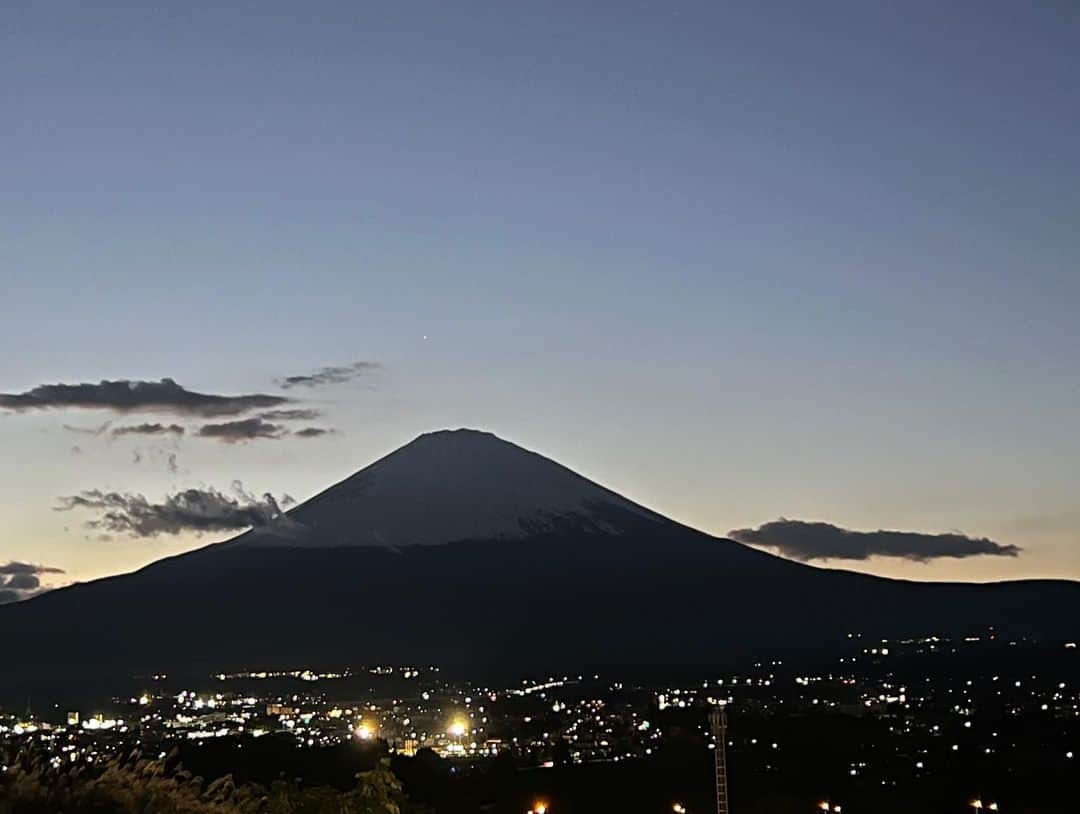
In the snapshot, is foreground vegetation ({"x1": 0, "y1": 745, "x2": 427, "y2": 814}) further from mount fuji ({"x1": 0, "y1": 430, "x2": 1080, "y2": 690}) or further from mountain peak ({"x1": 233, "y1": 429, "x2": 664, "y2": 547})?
mountain peak ({"x1": 233, "y1": 429, "x2": 664, "y2": 547})

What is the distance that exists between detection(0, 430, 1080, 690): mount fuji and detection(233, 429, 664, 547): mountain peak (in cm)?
15

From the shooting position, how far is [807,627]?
10062cm

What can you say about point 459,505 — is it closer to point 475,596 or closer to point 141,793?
point 475,596

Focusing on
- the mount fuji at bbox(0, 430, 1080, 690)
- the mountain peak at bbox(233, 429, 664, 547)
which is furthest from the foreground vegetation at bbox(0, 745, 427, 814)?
the mountain peak at bbox(233, 429, 664, 547)

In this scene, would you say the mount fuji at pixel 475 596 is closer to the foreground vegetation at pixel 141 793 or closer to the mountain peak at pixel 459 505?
the mountain peak at pixel 459 505

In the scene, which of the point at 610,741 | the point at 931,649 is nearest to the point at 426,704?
the point at 610,741

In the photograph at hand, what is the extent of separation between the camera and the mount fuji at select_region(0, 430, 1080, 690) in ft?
267

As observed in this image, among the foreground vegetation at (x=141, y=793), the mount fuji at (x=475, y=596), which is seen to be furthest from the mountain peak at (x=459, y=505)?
the foreground vegetation at (x=141, y=793)

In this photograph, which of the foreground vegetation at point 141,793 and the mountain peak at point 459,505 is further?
the mountain peak at point 459,505

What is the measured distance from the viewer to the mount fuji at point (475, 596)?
267 feet

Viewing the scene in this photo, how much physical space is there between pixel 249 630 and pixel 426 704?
80.3 ft

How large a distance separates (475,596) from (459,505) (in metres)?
15.9

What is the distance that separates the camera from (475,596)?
9494 centimetres

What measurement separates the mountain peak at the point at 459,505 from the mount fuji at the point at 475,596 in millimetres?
147
